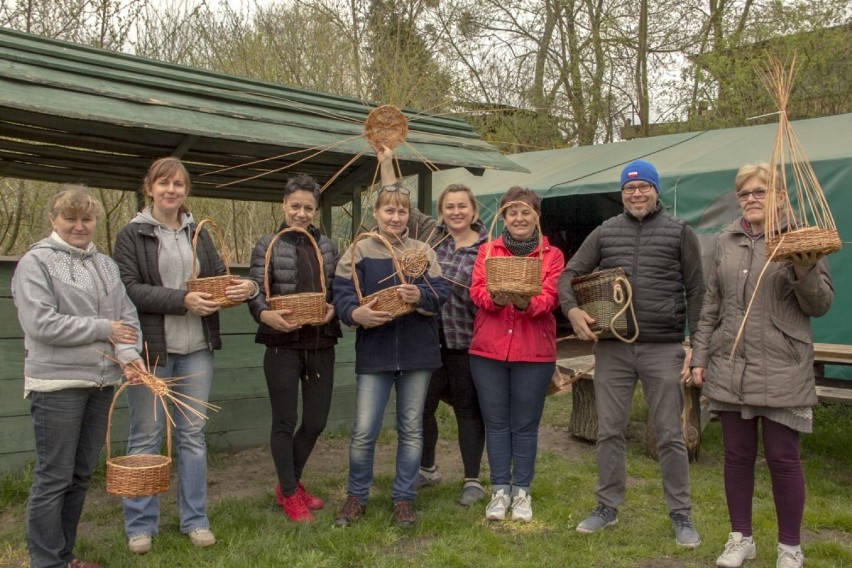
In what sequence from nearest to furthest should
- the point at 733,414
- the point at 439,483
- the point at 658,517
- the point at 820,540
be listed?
1. the point at 733,414
2. the point at 820,540
3. the point at 658,517
4. the point at 439,483

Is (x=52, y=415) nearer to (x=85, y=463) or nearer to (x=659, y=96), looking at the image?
(x=85, y=463)

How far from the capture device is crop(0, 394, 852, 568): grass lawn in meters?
3.44

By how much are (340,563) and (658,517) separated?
6.01 ft

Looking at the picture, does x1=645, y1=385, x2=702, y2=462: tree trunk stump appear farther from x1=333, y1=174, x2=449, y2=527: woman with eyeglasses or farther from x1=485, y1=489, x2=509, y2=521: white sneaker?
x1=333, y1=174, x2=449, y2=527: woman with eyeglasses

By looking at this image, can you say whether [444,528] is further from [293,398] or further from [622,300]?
[622,300]

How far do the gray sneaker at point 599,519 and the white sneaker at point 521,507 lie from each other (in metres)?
0.28

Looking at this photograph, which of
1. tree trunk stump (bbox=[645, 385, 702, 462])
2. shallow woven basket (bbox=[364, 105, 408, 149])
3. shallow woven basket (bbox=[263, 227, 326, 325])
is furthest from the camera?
tree trunk stump (bbox=[645, 385, 702, 462])

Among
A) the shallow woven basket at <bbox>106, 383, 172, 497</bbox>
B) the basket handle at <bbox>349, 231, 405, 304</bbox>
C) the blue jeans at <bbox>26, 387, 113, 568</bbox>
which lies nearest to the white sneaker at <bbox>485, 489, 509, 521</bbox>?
the basket handle at <bbox>349, 231, 405, 304</bbox>

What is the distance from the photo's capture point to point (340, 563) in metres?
3.41

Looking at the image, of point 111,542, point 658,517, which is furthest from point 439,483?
point 111,542

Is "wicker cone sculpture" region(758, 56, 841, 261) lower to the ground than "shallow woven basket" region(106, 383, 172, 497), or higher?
higher

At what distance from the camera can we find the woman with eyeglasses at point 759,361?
311 centimetres

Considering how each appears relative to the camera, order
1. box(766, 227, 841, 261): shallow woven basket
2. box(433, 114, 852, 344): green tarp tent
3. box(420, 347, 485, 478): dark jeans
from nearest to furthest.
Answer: box(766, 227, 841, 261): shallow woven basket, box(420, 347, 485, 478): dark jeans, box(433, 114, 852, 344): green tarp tent

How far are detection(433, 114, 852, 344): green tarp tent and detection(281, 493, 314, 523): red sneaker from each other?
5.49m
